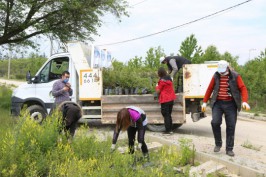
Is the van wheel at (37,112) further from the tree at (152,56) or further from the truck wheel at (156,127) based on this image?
the tree at (152,56)

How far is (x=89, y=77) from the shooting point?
10188mm

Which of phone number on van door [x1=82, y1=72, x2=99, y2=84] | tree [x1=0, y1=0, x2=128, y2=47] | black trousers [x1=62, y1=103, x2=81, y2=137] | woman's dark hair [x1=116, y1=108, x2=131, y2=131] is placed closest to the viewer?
woman's dark hair [x1=116, y1=108, x2=131, y2=131]

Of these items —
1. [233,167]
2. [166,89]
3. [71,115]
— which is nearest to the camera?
[233,167]

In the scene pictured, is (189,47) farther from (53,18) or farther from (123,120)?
(123,120)

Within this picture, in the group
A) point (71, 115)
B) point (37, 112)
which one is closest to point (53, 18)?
point (37, 112)

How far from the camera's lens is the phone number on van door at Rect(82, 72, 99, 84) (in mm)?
10156

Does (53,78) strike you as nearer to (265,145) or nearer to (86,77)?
(86,77)

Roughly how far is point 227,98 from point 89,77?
14.8 ft

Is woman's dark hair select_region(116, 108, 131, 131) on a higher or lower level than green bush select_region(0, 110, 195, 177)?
higher

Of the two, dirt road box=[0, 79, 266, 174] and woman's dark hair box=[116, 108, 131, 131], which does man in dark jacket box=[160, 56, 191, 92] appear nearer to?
dirt road box=[0, 79, 266, 174]

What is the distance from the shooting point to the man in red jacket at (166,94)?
915 centimetres

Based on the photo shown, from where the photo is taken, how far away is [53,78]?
10.7 metres

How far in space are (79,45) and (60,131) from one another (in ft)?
15.8

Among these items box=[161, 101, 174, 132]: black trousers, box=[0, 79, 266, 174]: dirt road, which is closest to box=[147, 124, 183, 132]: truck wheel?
box=[0, 79, 266, 174]: dirt road
